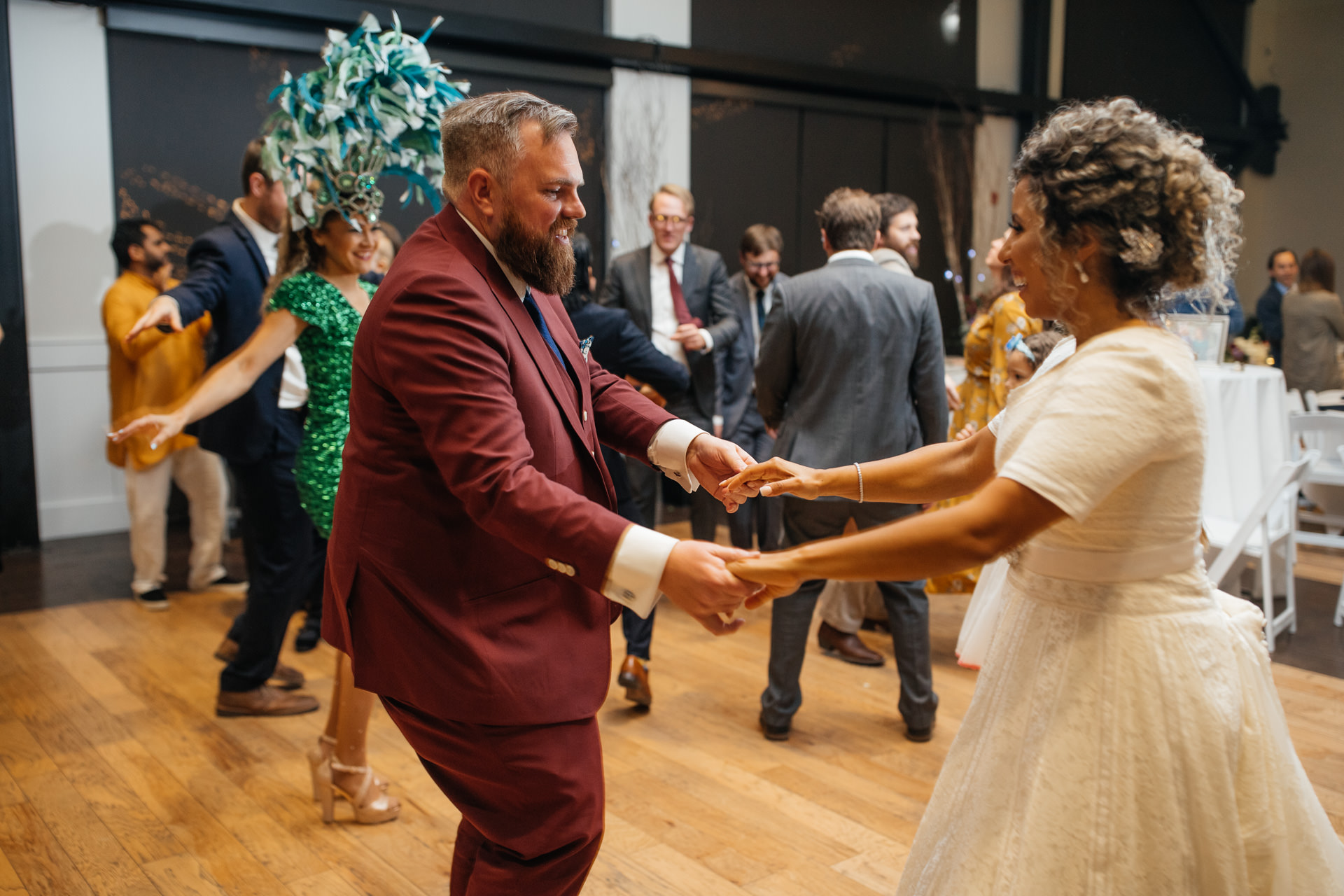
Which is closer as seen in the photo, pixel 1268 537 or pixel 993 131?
pixel 1268 537

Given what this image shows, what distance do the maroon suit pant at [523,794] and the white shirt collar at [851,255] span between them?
83.5 inches

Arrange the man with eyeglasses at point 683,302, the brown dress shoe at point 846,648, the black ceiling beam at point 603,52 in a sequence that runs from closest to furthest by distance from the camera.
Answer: the brown dress shoe at point 846,648
the man with eyeglasses at point 683,302
the black ceiling beam at point 603,52

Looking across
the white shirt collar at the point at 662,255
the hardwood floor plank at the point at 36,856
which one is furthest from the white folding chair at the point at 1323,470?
the hardwood floor plank at the point at 36,856

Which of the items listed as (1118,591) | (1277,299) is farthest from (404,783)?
(1277,299)

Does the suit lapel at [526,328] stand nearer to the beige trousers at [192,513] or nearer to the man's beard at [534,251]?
the man's beard at [534,251]

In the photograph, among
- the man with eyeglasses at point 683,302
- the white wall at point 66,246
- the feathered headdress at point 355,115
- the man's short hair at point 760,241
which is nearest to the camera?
the feathered headdress at point 355,115

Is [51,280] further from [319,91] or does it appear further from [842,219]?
[842,219]

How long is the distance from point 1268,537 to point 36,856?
4377 millimetres

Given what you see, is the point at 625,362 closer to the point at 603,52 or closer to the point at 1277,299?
the point at 603,52

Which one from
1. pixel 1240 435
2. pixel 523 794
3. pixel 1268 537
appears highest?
pixel 1240 435

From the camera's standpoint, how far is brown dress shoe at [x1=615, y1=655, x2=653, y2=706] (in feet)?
A: 11.5

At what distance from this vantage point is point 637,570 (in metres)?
1.46

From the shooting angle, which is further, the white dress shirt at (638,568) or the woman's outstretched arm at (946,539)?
the white dress shirt at (638,568)

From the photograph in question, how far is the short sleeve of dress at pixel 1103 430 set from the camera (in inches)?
48.9
